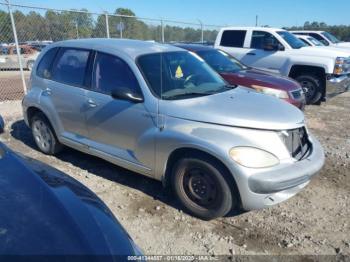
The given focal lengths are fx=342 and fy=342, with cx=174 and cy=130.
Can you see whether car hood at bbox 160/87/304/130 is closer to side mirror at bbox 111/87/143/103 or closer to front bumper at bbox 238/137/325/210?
side mirror at bbox 111/87/143/103

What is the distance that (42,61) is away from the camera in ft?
16.7

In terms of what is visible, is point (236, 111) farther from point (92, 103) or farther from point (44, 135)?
point (44, 135)

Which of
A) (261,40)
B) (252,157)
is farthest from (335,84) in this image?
(252,157)

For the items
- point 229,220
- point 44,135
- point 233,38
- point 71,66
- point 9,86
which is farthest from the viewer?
point 9,86

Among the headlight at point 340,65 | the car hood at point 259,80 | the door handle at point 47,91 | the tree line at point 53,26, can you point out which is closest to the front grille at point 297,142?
the car hood at point 259,80

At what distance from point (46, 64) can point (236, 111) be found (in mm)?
3041

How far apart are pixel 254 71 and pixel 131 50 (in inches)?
161

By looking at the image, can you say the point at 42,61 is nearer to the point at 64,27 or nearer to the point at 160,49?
the point at 160,49

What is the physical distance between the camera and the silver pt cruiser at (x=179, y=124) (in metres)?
3.21

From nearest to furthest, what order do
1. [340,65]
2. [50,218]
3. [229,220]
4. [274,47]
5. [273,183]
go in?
[50,218] < [273,183] < [229,220] < [340,65] < [274,47]

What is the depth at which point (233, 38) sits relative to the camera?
10.4 m

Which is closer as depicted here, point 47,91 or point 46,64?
point 47,91

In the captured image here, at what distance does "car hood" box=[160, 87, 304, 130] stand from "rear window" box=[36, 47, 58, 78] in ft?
7.20

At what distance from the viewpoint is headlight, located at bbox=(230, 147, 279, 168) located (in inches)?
123
